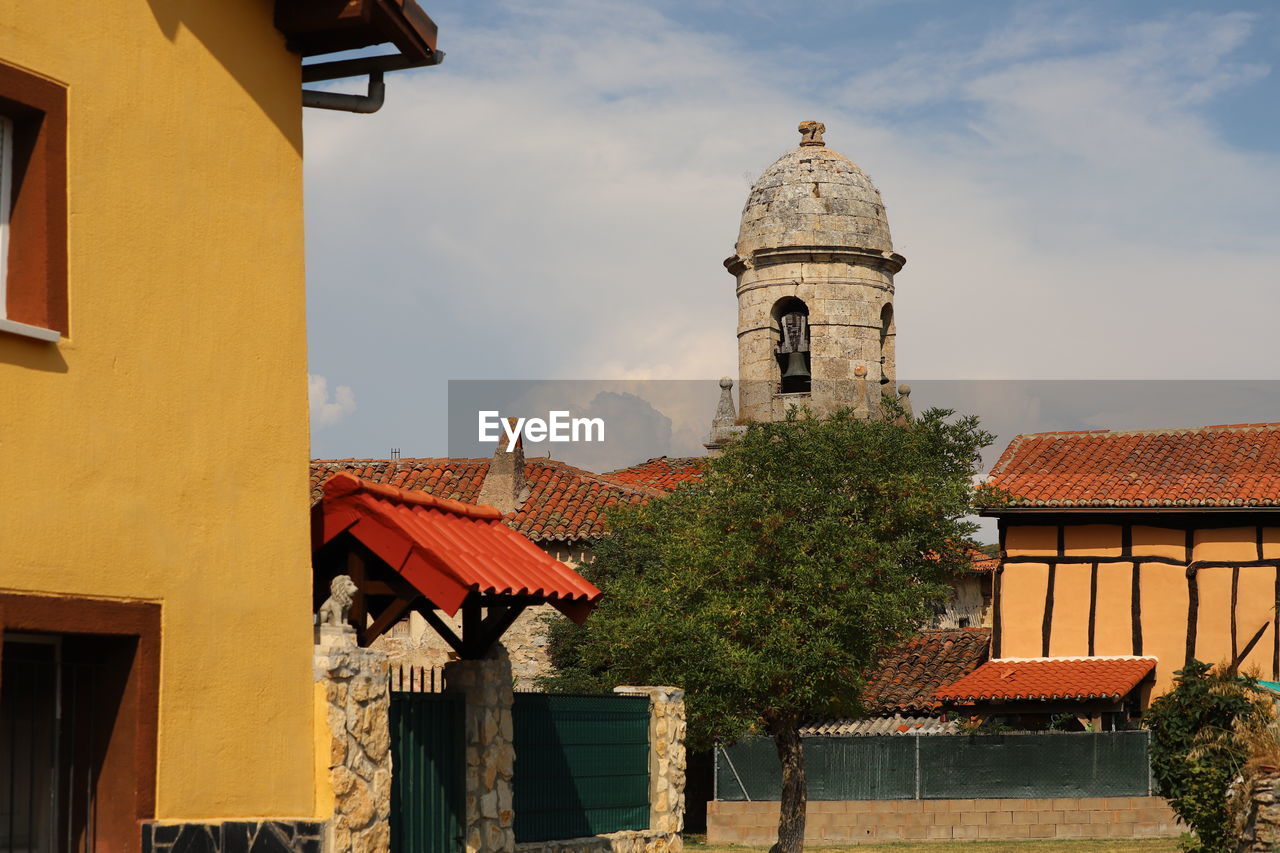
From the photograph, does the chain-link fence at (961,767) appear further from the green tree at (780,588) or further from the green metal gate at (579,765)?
the green metal gate at (579,765)

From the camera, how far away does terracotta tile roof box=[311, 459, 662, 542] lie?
105 ft

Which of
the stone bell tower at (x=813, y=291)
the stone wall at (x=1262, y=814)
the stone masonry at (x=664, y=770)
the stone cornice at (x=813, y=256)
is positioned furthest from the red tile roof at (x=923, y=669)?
the stone masonry at (x=664, y=770)

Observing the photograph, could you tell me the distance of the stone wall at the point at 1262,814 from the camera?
16.5 meters

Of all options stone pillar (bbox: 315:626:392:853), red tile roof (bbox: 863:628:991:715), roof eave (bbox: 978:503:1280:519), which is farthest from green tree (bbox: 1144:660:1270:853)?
red tile roof (bbox: 863:628:991:715)

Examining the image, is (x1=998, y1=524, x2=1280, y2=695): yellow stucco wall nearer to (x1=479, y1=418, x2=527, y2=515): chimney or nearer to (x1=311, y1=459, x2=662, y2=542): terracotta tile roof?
(x1=311, y1=459, x2=662, y2=542): terracotta tile roof

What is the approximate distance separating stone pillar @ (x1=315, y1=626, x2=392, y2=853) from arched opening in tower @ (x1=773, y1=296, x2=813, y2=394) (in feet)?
83.0

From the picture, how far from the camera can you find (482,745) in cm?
1194

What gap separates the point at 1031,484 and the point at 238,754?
943 inches

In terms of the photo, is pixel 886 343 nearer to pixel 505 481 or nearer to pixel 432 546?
pixel 505 481

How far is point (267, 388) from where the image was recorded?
30.2 ft

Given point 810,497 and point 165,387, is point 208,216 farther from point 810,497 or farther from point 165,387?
point 810,497

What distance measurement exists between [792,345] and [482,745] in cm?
2379

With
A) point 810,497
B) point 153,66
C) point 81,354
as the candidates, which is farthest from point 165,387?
point 810,497

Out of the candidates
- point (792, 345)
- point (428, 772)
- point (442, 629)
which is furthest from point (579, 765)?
point (792, 345)
